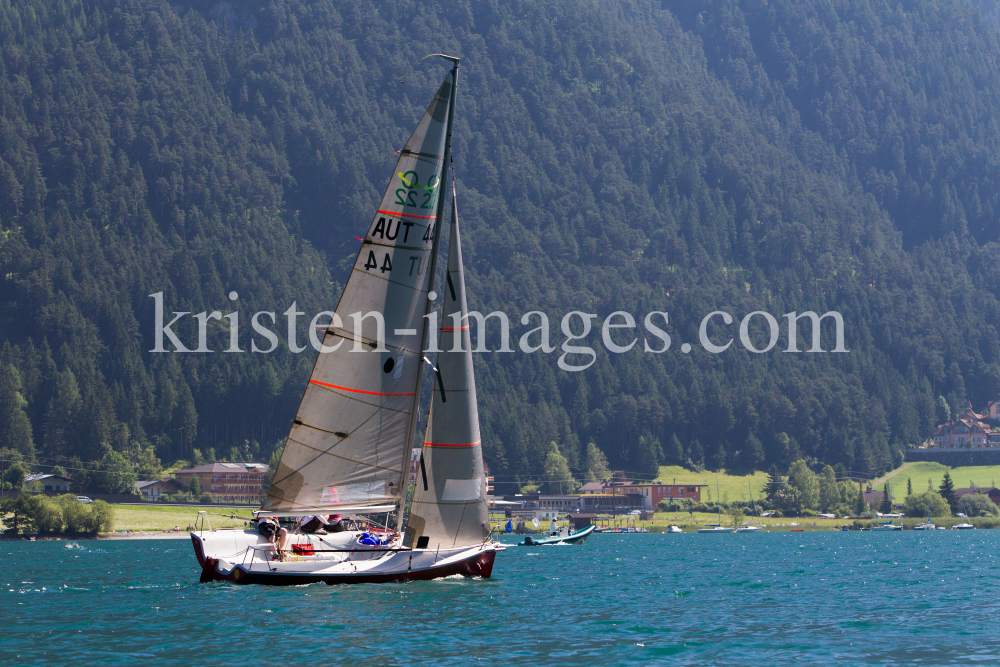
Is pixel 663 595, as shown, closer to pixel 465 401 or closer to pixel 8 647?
pixel 465 401

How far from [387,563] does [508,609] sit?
14.5 ft

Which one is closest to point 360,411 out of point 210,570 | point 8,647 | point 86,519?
point 210,570

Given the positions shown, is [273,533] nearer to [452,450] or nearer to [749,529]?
[452,450]

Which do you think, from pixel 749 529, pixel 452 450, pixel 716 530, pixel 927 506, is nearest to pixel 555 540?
pixel 716 530

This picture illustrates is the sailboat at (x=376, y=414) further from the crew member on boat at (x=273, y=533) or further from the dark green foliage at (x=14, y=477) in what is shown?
the dark green foliage at (x=14, y=477)

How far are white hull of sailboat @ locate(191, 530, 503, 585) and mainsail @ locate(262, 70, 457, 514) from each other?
1.62 metres

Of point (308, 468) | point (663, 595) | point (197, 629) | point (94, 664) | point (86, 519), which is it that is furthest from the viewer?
point (86, 519)

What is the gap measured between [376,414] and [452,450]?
10.7ft

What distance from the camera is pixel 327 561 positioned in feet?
133

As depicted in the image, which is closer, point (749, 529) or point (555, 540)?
point (555, 540)

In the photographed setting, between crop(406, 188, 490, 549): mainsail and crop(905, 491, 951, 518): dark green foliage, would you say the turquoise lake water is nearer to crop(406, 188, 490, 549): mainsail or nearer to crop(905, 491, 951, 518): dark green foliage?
crop(406, 188, 490, 549): mainsail

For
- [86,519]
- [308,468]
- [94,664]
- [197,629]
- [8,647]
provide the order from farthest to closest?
[86,519], [308,468], [197,629], [8,647], [94,664]

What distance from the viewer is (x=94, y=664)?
29.4m

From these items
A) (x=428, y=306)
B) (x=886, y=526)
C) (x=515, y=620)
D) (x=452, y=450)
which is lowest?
(x=886, y=526)
